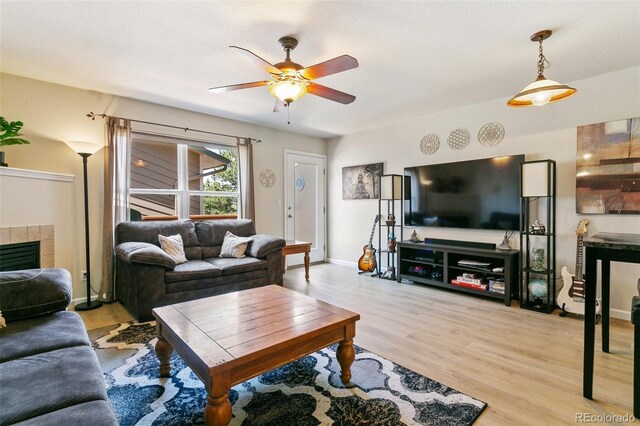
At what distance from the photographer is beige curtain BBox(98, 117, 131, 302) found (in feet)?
11.6

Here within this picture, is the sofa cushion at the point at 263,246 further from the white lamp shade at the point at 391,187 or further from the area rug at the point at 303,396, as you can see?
the white lamp shade at the point at 391,187

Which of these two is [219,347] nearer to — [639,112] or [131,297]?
[131,297]

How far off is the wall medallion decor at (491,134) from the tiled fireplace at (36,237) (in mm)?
5020

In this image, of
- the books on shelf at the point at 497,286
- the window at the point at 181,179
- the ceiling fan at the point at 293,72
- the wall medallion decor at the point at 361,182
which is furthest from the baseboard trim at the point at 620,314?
the window at the point at 181,179

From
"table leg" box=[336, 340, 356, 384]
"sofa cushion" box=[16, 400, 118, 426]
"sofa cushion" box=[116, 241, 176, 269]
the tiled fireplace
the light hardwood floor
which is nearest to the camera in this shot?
"sofa cushion" box=[16, 400, 118, 426]

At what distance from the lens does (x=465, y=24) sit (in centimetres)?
219

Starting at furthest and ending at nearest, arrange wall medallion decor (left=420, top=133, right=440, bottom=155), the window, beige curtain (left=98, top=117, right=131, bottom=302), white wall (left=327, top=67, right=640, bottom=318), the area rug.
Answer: wall medallion decor (left=420, top=133, right=440, bottom=155), the window, beige curtain (left=98, top=117, right=131, bottom=302), white wall (left=327, top=67, right=640, bottom=318), the area rug

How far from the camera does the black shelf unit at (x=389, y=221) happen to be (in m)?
4.59

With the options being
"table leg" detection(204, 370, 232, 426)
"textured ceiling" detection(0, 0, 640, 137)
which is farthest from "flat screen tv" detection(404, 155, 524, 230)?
"table leg" detection(204, 370, 232, 426)

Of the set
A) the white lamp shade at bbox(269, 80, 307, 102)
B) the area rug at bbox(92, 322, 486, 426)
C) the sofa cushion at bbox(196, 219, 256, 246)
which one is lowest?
the area rug at bbox(92, 322, 486, 426)

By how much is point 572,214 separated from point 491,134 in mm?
1278

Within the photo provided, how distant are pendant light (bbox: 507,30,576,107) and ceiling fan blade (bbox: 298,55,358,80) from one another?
48.8 inches

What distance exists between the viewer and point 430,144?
175 inches

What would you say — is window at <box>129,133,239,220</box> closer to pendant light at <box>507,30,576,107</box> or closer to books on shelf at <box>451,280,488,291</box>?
books on shelf at <box>451,280,488,291</box>
